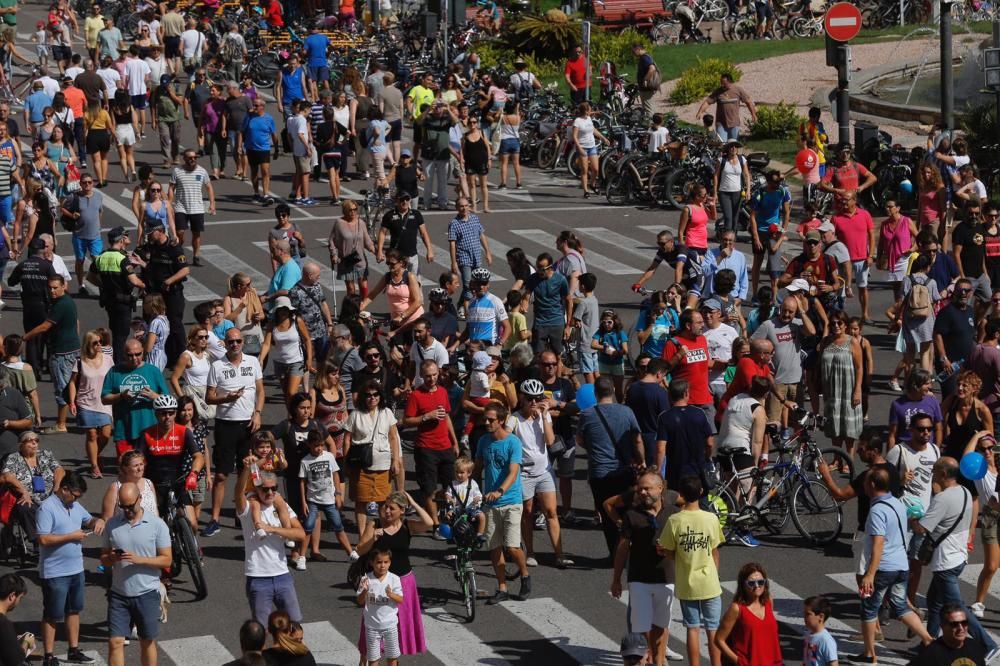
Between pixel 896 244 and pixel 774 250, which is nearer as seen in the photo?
pixel 896 244

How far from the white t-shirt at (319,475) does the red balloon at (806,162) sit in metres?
14.8

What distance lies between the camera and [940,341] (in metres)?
19.0

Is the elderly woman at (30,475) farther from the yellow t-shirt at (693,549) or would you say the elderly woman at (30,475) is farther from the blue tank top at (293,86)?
the blue tank top at (293,86)

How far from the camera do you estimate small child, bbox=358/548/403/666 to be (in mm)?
12578

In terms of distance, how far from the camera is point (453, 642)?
45.2 ft

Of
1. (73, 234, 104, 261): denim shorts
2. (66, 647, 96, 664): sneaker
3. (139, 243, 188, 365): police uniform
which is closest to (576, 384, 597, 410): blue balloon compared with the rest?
(66, 647, 96, 664): sneaker

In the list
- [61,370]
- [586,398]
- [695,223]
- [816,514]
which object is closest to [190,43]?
[695,223]

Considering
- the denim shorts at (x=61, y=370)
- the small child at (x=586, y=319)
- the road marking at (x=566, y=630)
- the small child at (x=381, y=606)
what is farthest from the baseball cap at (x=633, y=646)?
the denim shorts at (x=61, y=370)

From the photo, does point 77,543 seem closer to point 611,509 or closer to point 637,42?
point 611,509

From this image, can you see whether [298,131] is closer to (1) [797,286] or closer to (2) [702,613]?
(1) [797,286]

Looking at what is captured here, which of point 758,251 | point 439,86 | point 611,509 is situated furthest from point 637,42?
point 611,509

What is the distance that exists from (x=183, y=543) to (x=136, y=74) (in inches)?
867

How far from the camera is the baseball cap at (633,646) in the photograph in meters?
12.4

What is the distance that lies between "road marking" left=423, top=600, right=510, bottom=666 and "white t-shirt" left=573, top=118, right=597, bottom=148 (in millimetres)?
17249
